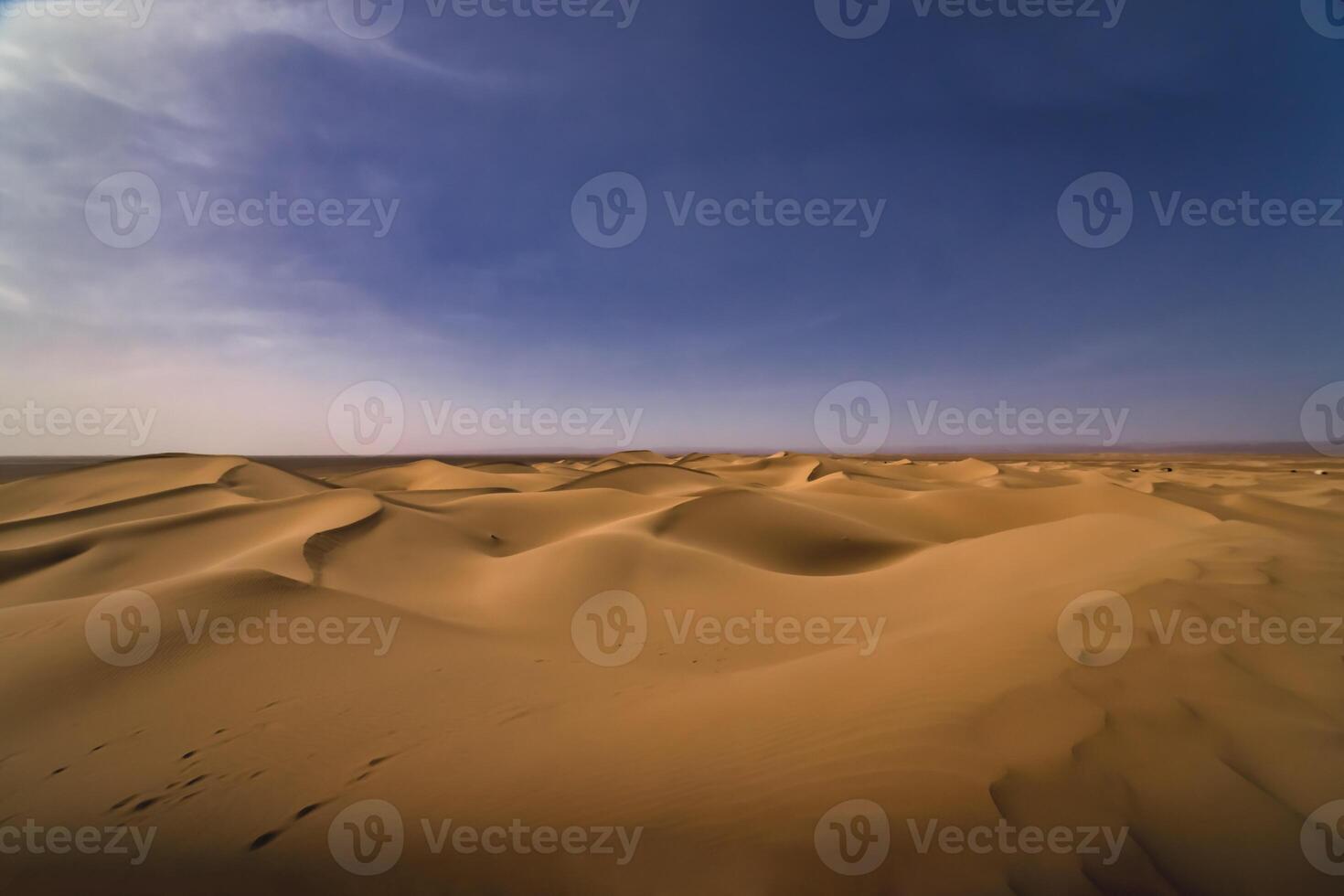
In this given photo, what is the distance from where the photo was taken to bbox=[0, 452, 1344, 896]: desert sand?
10.0 ft

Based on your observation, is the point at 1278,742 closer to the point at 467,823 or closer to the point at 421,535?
the point at 467,823

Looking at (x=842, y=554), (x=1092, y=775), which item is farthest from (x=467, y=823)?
(x=842, y=554)

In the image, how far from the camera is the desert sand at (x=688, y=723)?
10.0 ft

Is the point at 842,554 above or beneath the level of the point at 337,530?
beneath

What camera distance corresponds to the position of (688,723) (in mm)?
4539

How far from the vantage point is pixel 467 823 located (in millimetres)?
3432

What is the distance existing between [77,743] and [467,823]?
3.65m

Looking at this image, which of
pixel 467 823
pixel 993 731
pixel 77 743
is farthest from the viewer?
pixel 77 743

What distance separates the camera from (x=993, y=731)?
3.75m

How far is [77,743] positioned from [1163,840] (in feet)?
25.1

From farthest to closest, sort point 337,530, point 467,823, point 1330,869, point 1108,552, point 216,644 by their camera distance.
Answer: point 337,530, point 1108,552, point 216,644, point 467,823, point 1330,869

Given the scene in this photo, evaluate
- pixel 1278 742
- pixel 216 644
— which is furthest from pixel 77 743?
pixel 1278 742

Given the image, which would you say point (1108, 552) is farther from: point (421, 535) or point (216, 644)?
point (421, 535)

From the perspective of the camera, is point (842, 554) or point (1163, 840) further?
point (842, 554)
